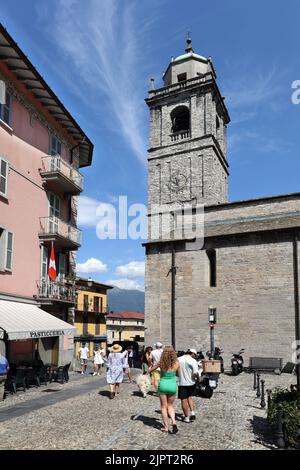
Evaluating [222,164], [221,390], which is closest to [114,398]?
[221,390]

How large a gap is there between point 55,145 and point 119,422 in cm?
1437

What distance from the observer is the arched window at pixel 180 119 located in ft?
109

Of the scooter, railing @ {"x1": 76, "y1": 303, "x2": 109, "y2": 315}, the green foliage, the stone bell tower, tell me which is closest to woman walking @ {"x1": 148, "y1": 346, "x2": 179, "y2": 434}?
the green foliage

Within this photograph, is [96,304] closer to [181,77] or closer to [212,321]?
[181,77]

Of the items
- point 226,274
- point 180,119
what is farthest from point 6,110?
point 180,119

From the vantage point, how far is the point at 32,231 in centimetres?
1698

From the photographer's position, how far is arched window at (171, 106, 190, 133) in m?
33.2

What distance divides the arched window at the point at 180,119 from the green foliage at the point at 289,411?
91.7 feet

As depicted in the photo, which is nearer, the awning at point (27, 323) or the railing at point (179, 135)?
the awning at point (27, 323)

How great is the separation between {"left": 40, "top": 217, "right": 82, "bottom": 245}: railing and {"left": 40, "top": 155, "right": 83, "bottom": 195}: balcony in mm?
1565

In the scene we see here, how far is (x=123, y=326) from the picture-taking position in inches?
2741

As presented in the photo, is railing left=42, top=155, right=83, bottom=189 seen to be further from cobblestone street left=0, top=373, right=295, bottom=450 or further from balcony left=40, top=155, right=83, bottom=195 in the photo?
cobblestone street left=0, top=373, right=295, bottom=450

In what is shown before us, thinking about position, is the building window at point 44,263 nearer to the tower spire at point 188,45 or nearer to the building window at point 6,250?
the building window at point 6,250

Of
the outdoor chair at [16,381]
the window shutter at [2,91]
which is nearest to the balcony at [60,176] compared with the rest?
the window shutter at [2,91]
